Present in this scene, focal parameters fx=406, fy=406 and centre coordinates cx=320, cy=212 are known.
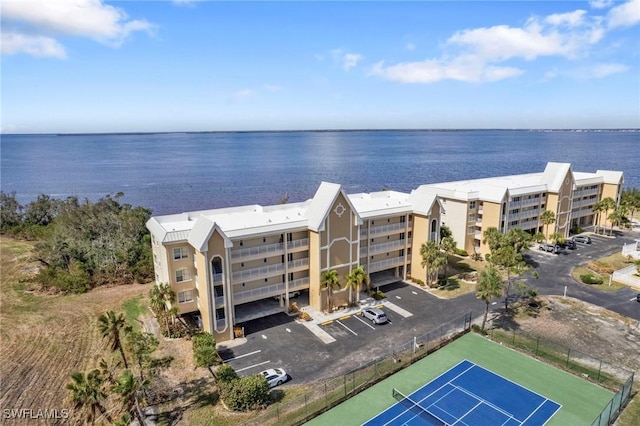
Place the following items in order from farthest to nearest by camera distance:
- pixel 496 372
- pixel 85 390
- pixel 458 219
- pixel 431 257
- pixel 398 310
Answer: pixel 458 219, pixel 431 257, pixel 398 310, pixel 496 372, pixel 85 390

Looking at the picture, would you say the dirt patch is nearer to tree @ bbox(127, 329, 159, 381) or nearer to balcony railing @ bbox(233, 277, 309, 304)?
balcony railing @ bbox(233, 277, 309, 304)

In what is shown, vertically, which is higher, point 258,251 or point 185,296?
point 258,251

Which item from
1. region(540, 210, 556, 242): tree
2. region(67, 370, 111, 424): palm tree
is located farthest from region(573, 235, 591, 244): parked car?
region(67, 370, 111, 424): palm tree

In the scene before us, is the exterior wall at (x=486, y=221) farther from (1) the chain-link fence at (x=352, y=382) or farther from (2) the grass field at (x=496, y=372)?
(2) the grass field at (x=496, y=372)

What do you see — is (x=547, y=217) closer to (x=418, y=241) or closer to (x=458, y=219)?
(x=458, y=219)

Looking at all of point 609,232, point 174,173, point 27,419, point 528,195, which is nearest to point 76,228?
point 27,419

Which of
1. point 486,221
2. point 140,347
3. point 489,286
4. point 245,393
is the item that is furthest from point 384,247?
point 140,347

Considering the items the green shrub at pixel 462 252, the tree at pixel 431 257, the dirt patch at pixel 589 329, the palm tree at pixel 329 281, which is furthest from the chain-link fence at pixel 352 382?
the green shrub at pixel 462 252
